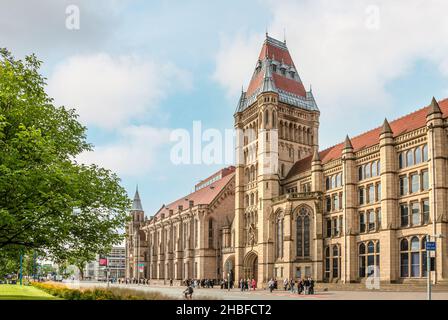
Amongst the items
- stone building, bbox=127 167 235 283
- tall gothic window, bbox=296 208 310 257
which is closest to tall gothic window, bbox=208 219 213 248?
stone building, bbox=127 167 235 283

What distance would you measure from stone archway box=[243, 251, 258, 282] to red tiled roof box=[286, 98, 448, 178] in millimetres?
13693

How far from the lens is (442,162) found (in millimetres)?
47500

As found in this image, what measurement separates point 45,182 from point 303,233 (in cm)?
4513

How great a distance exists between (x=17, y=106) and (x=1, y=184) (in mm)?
5801

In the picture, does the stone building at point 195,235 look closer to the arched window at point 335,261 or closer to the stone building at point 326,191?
the stone building at point 326,191

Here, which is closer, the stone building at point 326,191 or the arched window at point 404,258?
the stone building at point 326,191

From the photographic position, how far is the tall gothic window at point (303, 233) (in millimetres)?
65750

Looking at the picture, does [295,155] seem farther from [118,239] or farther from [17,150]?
[17,150]

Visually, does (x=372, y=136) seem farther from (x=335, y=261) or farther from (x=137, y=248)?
(x=137, y=248)

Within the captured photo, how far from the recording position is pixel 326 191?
6550 cm

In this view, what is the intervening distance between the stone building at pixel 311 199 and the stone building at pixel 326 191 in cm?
12

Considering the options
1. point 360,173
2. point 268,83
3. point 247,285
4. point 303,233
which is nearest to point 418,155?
point 360,173

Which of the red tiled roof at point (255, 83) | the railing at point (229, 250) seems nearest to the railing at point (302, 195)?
the railing at point (229, 250)

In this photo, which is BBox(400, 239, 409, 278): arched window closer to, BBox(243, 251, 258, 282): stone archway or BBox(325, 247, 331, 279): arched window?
BBox(325, 247, 331, 279): arched window
